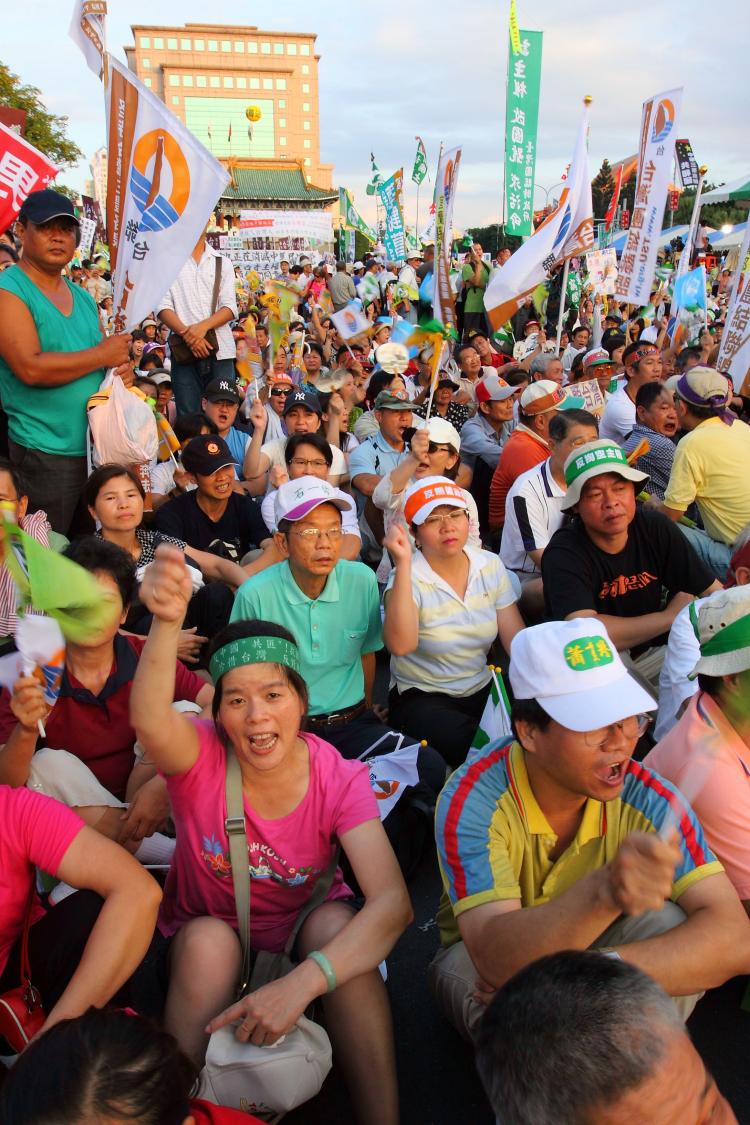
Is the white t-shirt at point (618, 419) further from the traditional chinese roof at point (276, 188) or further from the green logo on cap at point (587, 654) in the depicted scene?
the traditional chinese roof at point (276, 188)

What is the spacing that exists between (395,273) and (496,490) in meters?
13.6

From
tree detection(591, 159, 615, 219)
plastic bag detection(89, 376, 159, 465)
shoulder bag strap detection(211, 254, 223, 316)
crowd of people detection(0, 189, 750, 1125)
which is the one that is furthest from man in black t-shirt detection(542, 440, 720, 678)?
tree detection(591, 159, 615, 219)

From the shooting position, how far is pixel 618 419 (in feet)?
20.8

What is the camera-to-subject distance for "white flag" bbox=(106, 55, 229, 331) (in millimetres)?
4504

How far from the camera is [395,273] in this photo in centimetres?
1820

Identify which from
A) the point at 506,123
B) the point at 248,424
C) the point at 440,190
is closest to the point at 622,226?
the point at 506,123

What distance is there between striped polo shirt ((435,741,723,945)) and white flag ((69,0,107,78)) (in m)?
5.21

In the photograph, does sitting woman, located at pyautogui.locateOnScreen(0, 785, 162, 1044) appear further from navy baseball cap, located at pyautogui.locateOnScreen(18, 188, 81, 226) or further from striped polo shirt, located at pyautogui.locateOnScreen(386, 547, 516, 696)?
navy baseball cap, located at pyautogui.locateOnScreen(18, 188, 81, 226)

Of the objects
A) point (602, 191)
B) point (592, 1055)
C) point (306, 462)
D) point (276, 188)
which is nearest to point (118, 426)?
point (306, 462)

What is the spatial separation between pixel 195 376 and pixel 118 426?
8.65 ft

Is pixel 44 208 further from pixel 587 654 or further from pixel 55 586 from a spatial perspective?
pixel 587 654

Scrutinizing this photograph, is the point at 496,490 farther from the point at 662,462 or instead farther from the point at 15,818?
the point at 15,818

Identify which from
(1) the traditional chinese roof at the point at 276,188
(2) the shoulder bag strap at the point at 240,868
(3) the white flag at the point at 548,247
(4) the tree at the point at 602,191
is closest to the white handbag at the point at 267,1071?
(2) the shoulder bag strap at the point at 240,868

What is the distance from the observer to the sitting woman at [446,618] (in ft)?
11.8
